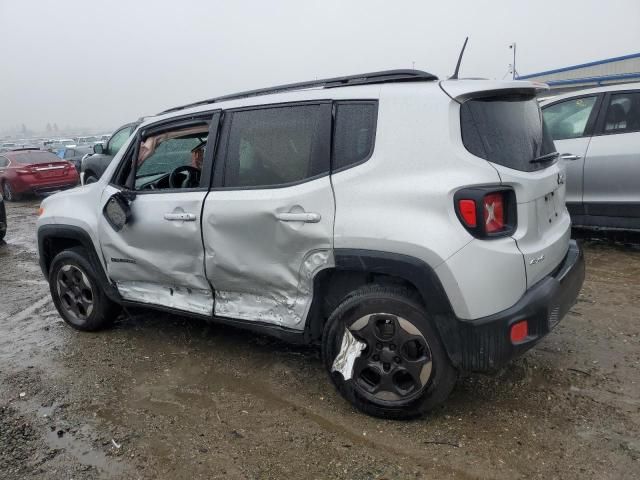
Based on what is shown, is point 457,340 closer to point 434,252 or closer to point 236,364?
point 434,252

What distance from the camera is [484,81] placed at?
9.00ft

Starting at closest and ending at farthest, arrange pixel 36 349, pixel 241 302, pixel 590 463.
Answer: pixel 590 463
pixel 241 302
pixel 36 349

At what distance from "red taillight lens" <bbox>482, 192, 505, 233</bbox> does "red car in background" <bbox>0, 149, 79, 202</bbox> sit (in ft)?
46.1

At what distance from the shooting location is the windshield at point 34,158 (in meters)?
14.0

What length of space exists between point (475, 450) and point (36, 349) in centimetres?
339

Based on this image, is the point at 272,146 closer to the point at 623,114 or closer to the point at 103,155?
the point at 623,114

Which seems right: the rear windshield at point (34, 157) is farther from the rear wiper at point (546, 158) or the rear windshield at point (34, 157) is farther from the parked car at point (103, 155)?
the rear wiper at point (546, 158)

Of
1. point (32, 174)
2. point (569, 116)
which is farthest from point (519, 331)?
point (32, 174)

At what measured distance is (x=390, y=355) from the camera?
2678mm

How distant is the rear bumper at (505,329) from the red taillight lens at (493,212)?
1.20ft

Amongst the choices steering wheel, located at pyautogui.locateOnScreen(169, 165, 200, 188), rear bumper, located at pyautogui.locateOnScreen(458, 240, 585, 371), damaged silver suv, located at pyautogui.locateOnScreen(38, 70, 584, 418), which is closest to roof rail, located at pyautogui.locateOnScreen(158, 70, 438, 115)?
damaged silver suv, located at pyautogui.locateOnScreen(38, 70, 584, 418)

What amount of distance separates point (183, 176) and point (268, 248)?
124cm

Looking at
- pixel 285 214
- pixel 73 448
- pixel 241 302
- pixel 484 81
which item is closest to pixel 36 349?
pixel 73 448

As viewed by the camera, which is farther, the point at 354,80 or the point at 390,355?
the point at 354,80
